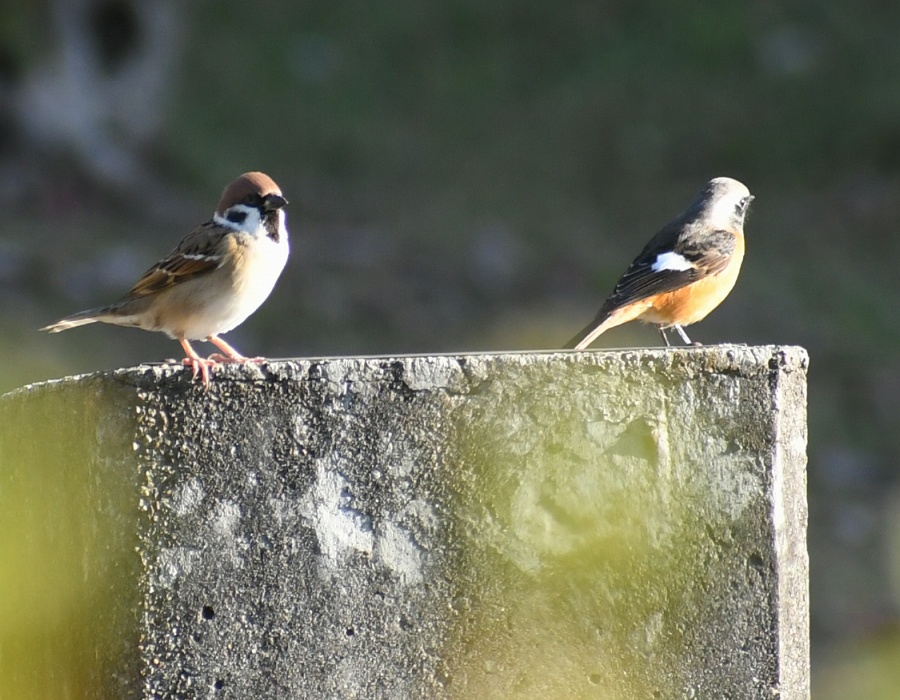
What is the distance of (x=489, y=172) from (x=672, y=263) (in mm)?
7335

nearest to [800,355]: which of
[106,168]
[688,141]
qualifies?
[106,168]

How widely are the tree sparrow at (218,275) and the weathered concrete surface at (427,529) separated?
2.04m

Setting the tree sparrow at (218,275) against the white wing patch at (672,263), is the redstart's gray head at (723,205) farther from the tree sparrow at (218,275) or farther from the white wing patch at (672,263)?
the tree sparrow at (218,275)

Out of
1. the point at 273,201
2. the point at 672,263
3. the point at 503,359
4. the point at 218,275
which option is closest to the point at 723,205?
the point at 672,263

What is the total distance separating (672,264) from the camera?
21.7ft

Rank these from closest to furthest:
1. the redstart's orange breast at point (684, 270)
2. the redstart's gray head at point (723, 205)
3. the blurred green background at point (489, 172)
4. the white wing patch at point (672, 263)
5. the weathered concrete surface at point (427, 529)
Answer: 1. the weathered concrete surface at point (427, 529)
2. the redstart's orange breast at point (684, 270)
3. the white wing patch at point (672, 263)
4. the redstart's gray head at point (723, 205)
5. the blurred green background at point (489, 172)

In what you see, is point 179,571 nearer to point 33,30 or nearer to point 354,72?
point 33,30

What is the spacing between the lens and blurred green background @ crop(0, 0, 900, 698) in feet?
33.3

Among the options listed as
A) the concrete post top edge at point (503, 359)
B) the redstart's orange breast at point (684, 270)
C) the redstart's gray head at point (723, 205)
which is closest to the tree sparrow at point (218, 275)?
the redstart's orange breast at point (684, 270)

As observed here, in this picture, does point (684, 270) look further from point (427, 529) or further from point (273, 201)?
point (427, 529)

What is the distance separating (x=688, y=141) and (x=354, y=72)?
355cm

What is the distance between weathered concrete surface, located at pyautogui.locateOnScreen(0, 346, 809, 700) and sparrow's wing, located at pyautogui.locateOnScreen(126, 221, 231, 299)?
209 cm

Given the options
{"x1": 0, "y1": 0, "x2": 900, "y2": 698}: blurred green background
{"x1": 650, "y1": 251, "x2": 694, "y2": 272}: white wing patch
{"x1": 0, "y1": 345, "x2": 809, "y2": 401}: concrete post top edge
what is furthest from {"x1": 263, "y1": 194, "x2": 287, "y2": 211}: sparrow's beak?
{"x1": 0, "y1": 0, "x2": 900, "y2": 698}: blurred green background

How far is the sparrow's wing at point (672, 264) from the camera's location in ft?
21.2
